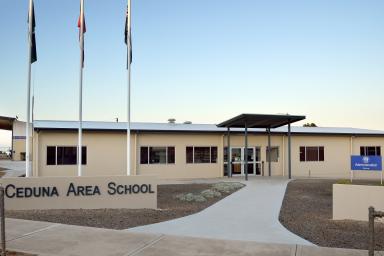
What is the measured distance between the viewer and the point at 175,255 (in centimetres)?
682

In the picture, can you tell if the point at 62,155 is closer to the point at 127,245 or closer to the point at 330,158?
the point at 127,245

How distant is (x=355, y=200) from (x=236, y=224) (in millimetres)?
3374

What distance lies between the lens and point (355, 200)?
1066 centimetres

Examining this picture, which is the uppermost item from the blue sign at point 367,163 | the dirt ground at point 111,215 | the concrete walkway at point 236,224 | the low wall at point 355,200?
the blue sign at point 367,163

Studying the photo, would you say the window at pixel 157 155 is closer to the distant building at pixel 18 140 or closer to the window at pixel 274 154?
the window at pixel 274 154

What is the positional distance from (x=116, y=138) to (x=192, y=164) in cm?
540

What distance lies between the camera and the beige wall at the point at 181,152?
23.9 m

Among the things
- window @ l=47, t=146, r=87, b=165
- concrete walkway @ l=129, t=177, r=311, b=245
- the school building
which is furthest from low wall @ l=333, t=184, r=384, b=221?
window @ l=47, t=146, r=87, b=165

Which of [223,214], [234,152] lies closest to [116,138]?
[234,152]

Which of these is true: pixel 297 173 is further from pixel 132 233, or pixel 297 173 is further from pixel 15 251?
pixel 15 251

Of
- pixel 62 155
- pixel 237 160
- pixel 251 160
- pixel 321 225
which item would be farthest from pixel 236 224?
pixel 251 160

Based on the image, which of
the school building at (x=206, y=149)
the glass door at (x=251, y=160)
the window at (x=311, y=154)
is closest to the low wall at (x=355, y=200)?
the school building at (x=206, y=149)

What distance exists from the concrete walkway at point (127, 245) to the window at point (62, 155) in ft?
51.8

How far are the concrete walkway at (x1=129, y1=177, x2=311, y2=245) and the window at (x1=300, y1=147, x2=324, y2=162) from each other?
1486 centimetres
